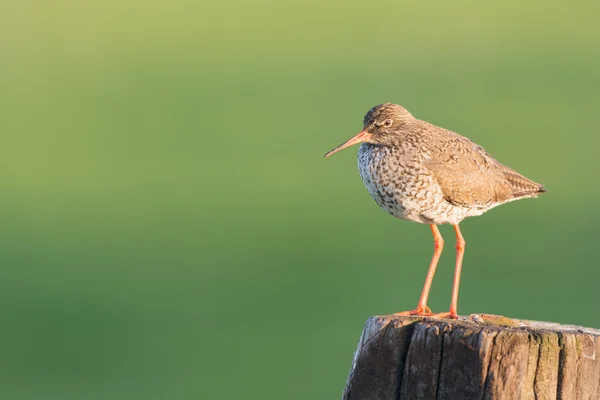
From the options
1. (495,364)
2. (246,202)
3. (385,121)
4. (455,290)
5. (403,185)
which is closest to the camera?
(495,364)

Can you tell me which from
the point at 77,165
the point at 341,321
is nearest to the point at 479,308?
the point at 341,321

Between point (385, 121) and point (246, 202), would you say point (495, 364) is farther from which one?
point (246, 202)

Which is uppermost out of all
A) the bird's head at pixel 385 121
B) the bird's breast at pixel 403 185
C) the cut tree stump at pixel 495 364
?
the bird's head at pixel 385 121

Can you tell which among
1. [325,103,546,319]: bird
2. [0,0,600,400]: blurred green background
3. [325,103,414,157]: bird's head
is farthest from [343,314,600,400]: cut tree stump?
[0,0,600,400]: blurred green background

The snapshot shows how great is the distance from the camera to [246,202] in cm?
2192

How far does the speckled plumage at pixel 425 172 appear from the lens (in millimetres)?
7074

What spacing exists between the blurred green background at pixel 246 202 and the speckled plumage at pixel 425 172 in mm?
5821

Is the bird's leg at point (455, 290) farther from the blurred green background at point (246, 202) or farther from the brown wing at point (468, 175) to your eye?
the blurred green background at point (246, 202)

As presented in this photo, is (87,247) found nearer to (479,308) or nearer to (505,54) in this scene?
(479,308)

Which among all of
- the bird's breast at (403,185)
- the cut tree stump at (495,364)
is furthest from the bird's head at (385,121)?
the cut tree stump at (495,364)

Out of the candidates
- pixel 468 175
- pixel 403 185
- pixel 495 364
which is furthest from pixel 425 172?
pixel 495 364

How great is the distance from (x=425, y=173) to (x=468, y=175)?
0.33 meters

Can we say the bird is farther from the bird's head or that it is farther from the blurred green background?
the blurred green background

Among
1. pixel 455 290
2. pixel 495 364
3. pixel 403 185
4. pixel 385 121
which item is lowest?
pixel 495 364
